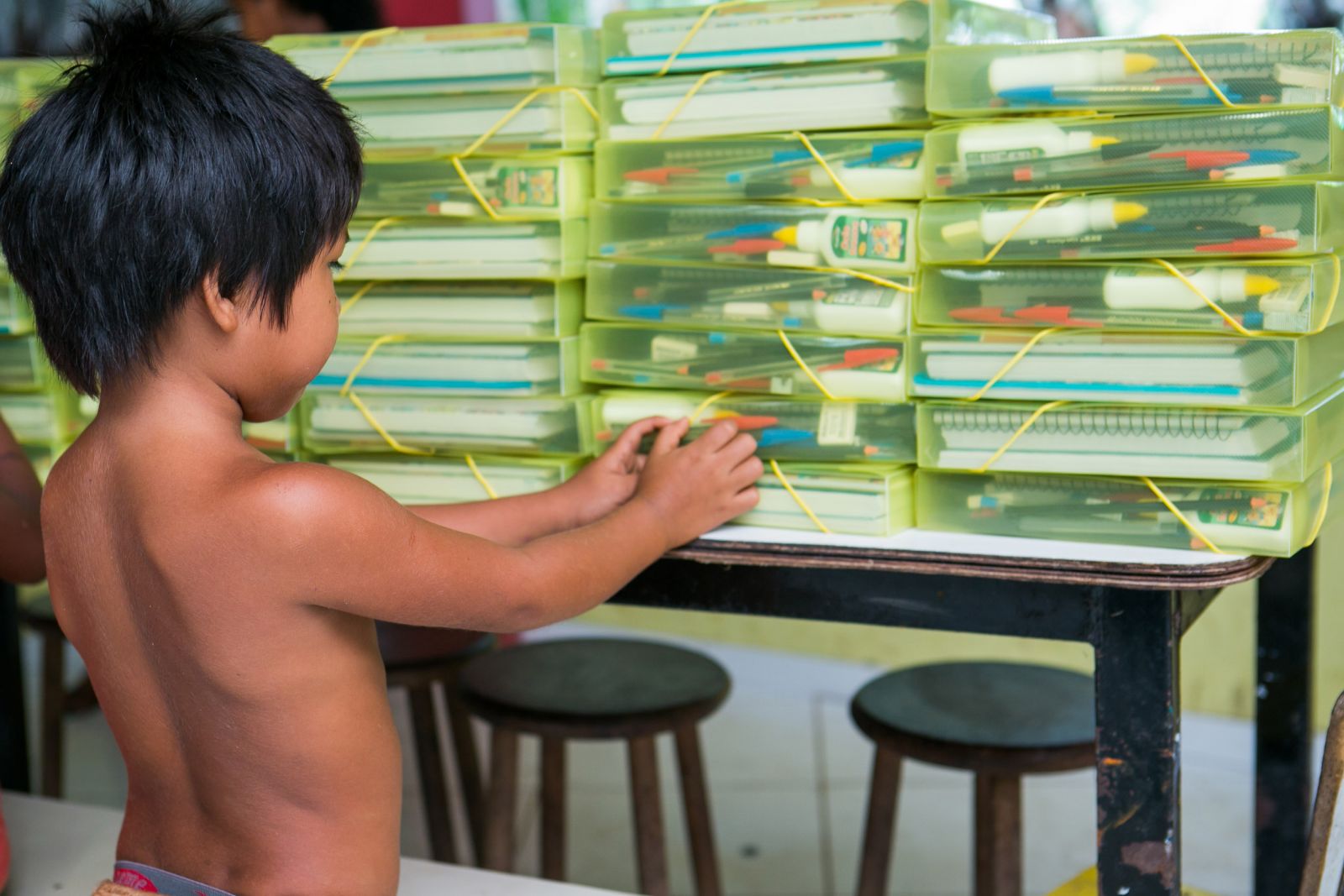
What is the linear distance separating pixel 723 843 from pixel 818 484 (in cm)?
149

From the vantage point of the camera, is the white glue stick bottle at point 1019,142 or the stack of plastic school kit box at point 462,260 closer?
the white glue stick bottle at point 1019,142

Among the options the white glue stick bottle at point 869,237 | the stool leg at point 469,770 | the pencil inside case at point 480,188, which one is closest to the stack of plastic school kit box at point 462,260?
the pencil inside case at point 480,188

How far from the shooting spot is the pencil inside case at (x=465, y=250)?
4.39 feet

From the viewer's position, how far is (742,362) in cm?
130

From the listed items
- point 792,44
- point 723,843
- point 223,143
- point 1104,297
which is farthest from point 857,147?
point 723,843

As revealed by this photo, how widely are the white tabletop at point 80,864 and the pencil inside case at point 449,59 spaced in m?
0.78

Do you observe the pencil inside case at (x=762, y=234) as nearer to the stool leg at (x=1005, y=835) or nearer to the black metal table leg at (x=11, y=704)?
the stool leg at (x=1005, y=835)

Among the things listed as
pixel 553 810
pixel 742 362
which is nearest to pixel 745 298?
pixel 742 362

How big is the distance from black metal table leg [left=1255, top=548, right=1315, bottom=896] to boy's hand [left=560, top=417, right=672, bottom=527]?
83cm

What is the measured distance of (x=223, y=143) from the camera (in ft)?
3.16

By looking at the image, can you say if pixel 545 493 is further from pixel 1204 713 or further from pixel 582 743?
pixel 1204 713

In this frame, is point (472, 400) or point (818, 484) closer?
point (818, 484)

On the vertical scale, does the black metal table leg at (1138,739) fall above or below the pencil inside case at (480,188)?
below

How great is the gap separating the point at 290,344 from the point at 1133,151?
0.70 meters
